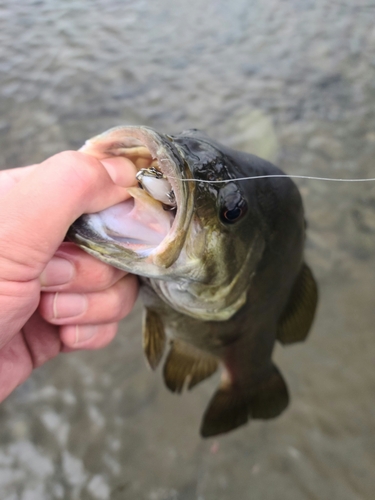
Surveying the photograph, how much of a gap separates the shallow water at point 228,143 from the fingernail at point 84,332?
1250mm

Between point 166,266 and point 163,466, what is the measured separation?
197cm

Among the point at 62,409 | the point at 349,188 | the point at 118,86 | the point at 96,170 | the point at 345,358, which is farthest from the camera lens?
the point at 118,86

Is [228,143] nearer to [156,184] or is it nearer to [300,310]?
[300,310]

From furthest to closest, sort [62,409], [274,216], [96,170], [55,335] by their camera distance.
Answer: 1. [62,409]
2. [55,335]
3. [274,216]
4. [96,170]

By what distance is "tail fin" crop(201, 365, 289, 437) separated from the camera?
88.7 inches

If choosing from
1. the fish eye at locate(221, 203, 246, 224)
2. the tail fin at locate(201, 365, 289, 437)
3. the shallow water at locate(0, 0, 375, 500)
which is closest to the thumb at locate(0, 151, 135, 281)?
the fish eye at locate(221, 203, 246, 224)

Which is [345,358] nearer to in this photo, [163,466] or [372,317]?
[372,317]

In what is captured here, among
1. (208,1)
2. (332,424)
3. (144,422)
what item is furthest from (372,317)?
(208,1)

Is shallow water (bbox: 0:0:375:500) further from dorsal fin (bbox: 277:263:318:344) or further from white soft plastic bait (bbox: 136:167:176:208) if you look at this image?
white soft plastic bait (bbox: 136:167:176:208)

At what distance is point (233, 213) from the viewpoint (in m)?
1.43

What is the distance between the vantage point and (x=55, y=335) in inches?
72.8

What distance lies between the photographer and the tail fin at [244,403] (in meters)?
2.25

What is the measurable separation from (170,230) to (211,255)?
0.25 meters

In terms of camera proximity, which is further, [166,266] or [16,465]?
[16,465]
